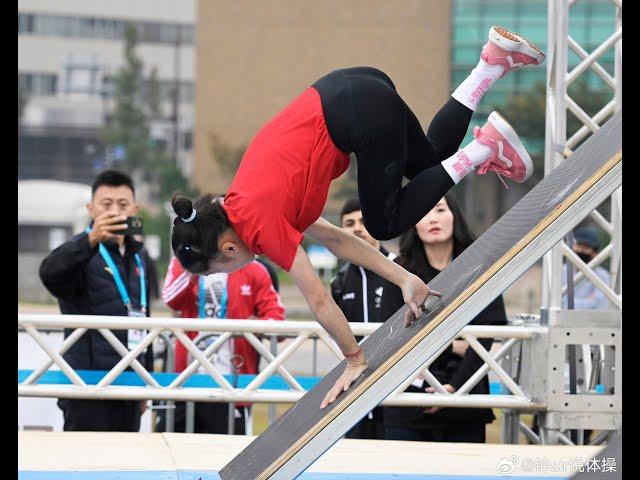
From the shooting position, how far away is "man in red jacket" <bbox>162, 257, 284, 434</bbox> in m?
5.44

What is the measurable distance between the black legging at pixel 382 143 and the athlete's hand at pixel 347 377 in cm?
48

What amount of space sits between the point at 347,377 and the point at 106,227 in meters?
1.82

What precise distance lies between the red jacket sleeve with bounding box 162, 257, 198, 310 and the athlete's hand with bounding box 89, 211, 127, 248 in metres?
0.45

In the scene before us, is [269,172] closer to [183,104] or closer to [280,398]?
[280,398]

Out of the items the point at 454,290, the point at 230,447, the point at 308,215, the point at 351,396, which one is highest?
the point at 308,215

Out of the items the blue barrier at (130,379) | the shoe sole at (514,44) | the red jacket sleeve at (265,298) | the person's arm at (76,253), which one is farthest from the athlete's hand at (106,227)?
the shoe sole at (514,44)

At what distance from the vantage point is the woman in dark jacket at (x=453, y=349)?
16.5 ft

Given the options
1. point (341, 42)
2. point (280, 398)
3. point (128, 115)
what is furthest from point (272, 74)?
point (280, 398)

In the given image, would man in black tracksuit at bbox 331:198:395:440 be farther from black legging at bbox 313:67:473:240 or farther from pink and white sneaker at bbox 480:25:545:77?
pink and white sneaker at bbox 480:25:545:77

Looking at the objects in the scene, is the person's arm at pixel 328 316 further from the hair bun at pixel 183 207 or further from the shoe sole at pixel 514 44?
the shoe sole at pixel 514 44

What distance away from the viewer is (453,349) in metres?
5.24

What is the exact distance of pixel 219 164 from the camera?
38500 millimetres

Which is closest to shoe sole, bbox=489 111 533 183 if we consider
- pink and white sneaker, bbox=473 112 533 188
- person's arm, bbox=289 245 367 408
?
pink and white sneaker, bbox=473 112 533 188

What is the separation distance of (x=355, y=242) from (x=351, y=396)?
822mm
